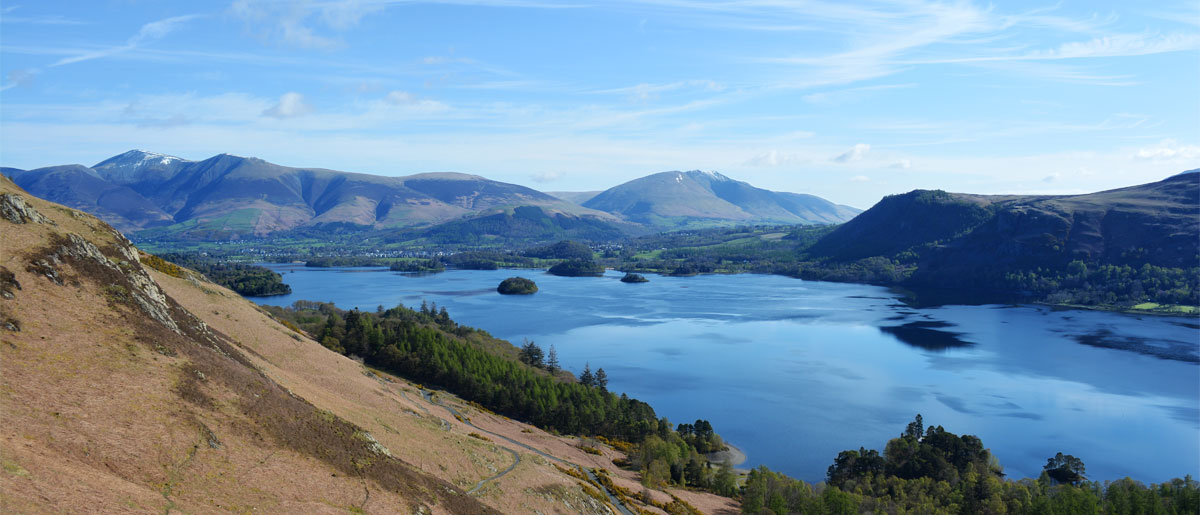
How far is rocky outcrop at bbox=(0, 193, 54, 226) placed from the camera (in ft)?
104

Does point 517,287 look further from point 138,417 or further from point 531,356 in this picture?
point 138,417

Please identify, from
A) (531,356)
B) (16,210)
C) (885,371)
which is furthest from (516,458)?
(885,371)

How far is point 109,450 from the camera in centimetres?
2098

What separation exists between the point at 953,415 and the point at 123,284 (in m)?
81.7

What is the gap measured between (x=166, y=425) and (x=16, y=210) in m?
17.3

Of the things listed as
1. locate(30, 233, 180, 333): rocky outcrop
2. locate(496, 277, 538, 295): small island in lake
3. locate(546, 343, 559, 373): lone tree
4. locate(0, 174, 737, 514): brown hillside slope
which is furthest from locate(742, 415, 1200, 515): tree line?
locate(496, 277, 538, 295): small island in lake

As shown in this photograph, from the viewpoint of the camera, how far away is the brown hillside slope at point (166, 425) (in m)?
20.1

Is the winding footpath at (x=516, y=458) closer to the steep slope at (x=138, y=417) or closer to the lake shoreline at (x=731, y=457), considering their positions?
the steep slope at (x=138, y=417)

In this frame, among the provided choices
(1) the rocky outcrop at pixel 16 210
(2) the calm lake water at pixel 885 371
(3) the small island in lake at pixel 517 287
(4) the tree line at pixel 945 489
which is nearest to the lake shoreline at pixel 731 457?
(2) the calm lake water at pixel 885 371

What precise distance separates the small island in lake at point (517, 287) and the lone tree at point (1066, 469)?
143901 mm

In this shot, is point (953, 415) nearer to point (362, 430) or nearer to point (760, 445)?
point (760, 445)

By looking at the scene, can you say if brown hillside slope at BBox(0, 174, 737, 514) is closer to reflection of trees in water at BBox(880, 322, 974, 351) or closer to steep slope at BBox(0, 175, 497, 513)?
steep slope at BBox(0, 175, 497, 513)

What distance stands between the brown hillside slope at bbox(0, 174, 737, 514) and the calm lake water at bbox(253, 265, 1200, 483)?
3865cm

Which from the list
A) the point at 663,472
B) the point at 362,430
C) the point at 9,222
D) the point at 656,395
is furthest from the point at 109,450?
the point at 656,395
